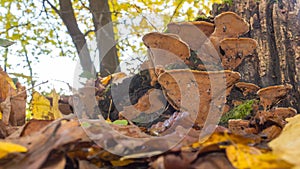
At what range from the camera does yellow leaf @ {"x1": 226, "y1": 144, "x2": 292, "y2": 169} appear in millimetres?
427

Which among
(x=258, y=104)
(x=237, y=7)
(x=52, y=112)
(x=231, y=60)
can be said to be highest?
(x=237, y=7)

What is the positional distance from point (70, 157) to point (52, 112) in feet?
2.37

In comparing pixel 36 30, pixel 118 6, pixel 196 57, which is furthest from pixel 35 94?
pixel 36 30

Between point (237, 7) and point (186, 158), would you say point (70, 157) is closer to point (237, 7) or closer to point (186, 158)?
point (186, 158)

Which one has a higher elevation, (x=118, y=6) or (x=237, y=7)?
(x=118, y=6)

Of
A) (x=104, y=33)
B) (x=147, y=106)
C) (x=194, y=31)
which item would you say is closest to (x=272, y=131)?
(x=147, y=106)

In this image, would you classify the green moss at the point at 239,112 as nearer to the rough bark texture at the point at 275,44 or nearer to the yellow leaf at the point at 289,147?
the rough bark texture at the point at 275,44

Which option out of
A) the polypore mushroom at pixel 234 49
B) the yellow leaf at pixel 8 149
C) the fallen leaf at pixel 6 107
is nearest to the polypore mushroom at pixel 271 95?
the polypore mushroom at pixel 234 49

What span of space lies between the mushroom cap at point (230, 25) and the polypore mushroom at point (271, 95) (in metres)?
0.42

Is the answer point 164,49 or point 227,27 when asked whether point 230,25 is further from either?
point 164,49

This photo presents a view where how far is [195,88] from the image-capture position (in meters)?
1.33

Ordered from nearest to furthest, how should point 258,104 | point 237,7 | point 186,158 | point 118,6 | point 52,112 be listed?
point 186,158
point 52,112
point 258,104
point 237,7
point 118,6

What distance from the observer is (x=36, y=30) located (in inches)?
254

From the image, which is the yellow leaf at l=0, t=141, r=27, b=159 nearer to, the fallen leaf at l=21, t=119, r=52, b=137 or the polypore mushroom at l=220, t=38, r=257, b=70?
the fallen leaf at l=21, t=119, r=52, b=137
